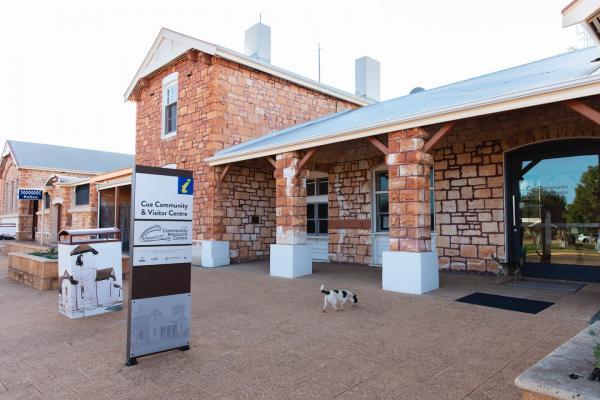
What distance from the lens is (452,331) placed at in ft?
13.5

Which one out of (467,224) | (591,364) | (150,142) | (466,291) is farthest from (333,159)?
(591,364)

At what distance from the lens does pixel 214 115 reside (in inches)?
418

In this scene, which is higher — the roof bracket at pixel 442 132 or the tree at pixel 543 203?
the roof bracket at pixel 442 132

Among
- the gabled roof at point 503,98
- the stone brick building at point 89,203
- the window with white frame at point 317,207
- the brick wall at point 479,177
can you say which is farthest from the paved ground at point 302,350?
the stone brick building at point 89,203

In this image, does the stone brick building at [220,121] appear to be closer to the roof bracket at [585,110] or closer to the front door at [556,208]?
the front door at [556,208]

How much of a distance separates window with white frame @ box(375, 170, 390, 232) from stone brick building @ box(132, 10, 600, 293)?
0.04 meters

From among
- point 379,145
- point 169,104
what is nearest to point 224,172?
point 169,104

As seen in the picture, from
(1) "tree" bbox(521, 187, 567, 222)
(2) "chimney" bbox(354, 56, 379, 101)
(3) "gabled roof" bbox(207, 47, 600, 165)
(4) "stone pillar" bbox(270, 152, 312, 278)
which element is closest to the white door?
(4) "stone pillar" bbox(270, 152, 312, 278)

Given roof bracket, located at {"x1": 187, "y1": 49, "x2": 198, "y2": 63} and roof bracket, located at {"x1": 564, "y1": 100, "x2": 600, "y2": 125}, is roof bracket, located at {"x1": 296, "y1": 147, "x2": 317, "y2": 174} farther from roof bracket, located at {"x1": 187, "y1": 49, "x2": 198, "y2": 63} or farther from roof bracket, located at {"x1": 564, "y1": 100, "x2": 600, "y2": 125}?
roof bracket, located at {"x1": 187, "y1": 49, "x2": 198, "y2": 63}

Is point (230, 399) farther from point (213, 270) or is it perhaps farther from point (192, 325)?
point (213, 270)

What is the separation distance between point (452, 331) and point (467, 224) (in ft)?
13.9

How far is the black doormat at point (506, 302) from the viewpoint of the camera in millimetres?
4952

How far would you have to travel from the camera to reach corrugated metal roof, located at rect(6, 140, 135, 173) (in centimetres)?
2433

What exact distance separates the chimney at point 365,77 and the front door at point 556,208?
8697mm
